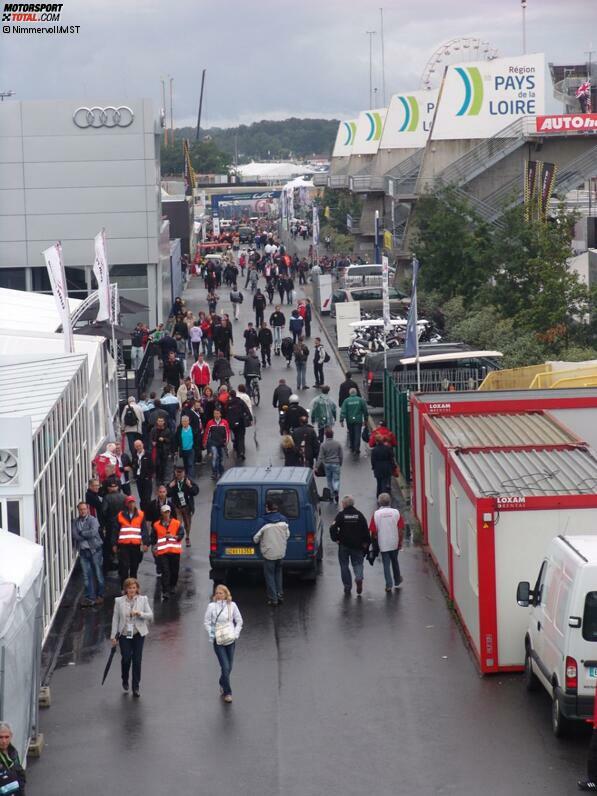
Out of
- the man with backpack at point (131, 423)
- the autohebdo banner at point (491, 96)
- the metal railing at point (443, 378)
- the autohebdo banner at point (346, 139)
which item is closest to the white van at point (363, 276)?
the autohebdo banner at point (491, 96)

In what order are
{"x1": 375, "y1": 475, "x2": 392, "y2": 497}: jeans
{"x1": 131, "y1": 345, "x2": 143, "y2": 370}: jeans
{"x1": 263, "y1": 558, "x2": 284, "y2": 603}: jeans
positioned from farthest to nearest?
1. {"x1": 131, "y1": 345, "x2": 143, "y2": 370}: jeans
2. {"x1": 375, "y1": 475, "x2": 392, "y2": 497}: jeans
3. {"x1": 263, "y1": 558, "x2": 284, "y2": 603}: jeans

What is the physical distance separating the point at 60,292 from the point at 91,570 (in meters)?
7.56

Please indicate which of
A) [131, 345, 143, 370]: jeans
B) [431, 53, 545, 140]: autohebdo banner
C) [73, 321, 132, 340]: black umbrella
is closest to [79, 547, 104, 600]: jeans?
[73, 321, 132, 340]: black umbrella

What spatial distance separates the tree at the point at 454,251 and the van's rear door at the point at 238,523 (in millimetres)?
27105

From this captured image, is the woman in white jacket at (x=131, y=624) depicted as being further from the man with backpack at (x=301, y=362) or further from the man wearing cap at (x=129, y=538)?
the man with backpack at (x=301, y=362)

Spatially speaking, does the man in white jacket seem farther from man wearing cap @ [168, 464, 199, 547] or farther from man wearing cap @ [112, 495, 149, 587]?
man wearing cap @ [168, 464, 199, 547]

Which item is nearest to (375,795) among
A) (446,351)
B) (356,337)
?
(446,351)

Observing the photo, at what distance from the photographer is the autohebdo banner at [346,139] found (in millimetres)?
101938

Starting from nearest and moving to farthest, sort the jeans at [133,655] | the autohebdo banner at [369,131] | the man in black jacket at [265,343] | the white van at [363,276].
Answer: the jeans at [133,655] < the man in black jacket at [265,343] < the white van at [363,276] < the autohebdo banner at [369,131]

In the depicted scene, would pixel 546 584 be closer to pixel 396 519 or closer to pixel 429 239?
pixel 396 519

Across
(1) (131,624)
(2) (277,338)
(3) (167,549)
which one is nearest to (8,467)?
(1) (131,624)

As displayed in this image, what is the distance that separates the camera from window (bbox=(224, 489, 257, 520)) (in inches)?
720

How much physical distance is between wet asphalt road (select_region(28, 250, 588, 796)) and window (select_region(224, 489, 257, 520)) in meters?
1.01

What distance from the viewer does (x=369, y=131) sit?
312 ft
